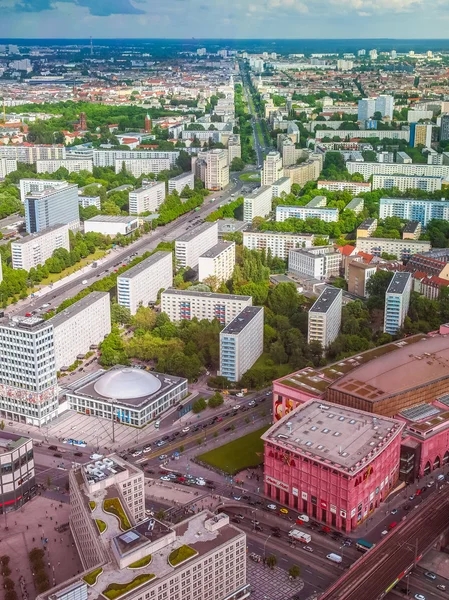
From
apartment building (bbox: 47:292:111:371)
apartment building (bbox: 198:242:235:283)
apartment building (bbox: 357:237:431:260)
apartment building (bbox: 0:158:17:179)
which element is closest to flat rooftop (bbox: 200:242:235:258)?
apartment building (bbox: 198:242:235:283)

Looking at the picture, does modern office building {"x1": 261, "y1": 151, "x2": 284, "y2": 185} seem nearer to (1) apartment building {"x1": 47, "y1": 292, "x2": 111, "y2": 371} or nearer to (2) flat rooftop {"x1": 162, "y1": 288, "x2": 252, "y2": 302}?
(2) flat rooftop {"x1": 162, "y1": 288, "x2": 252, "y2": 302}

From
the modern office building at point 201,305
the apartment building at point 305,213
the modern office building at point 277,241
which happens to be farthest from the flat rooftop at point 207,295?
the apartment building at point 305,213

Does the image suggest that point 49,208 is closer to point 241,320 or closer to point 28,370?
point 241,320

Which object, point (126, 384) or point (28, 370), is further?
point (126, 384)

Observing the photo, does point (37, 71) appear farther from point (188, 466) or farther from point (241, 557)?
point (241, 557)

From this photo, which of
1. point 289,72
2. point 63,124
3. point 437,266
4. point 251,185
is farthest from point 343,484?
point 289,72

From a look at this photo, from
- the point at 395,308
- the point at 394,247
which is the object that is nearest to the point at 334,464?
the point at 395,308

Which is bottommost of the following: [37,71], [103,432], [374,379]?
[103,432]
